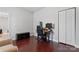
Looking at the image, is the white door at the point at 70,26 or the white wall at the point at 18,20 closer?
the white door at the point at 70,26

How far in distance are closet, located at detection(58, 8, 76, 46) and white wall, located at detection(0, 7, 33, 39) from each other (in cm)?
202

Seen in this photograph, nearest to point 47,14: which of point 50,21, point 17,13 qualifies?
point 50,21

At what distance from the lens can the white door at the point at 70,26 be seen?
434 cm

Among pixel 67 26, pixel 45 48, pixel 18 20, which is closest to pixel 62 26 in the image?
pixel 67 26

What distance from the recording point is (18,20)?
6.54 metres

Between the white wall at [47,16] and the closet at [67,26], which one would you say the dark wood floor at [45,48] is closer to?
the closet at [67,26]

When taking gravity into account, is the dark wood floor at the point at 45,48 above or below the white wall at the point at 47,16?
below

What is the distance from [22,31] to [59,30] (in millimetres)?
2626

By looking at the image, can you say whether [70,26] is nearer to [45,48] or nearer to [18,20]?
[45,48]

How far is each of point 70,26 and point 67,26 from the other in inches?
8.4

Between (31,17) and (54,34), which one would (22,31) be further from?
(54,34)

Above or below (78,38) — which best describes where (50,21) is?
above

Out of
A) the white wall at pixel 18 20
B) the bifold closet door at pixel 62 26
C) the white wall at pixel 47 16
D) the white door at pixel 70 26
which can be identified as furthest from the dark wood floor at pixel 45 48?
the white wall at pixel 18 20

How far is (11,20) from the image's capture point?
6227 millimetres
